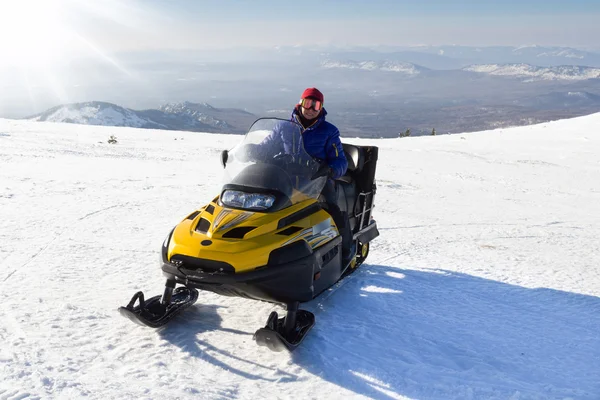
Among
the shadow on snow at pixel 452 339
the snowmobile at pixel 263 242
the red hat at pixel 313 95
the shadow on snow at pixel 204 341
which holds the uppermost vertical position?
the red hat at pixel 313 95

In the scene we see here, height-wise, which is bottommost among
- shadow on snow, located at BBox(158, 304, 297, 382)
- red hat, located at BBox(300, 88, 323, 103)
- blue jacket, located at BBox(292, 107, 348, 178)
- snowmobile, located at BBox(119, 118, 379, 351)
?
shadow on snow, located at BBox(158, 304, 297, 382)

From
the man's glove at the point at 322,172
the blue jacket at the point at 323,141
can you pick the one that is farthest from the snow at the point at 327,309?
the blue jacket at the point at 323,141

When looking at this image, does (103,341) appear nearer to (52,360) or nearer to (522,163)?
(52,360)

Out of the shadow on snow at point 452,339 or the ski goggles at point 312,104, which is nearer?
the shadow on snow at point 452,339

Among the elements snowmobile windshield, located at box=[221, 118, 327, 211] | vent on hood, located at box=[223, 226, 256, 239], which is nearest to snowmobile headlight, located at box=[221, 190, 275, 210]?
snowmobile windshield, located at box=[221, 118, 327, 211]

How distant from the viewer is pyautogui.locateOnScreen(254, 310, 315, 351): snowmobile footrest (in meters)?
3.75

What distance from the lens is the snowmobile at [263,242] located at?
12.5ft

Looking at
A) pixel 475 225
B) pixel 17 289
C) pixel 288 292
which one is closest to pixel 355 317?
pixel 288 292

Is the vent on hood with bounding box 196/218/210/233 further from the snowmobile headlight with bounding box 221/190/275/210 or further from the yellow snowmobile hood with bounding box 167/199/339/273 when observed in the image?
the snowmobile headlight with bounding box 221/190/275/210

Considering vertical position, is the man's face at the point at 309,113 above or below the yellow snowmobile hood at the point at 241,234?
above

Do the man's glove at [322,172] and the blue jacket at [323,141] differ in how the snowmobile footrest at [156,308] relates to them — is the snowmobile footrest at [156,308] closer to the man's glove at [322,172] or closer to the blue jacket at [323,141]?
the man's glove at [322,172]

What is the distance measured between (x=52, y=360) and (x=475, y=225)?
23.9 ft

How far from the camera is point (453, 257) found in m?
6.99

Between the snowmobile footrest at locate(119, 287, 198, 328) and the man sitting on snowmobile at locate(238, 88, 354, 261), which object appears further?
the man sitting on snowmobile at locate(238, 88, 354, 261)
